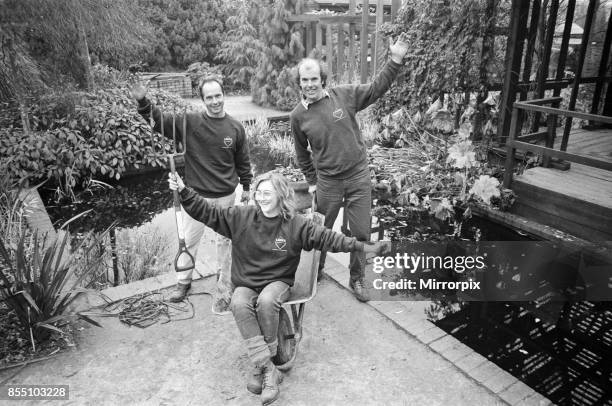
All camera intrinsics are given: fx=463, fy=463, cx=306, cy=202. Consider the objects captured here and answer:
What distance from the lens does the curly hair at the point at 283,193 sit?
2676mm

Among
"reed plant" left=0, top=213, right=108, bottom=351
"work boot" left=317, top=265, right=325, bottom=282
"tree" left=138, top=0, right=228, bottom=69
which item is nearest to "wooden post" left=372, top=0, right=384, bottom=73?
"work boot" left=317, top=265, right=325, bottom=282

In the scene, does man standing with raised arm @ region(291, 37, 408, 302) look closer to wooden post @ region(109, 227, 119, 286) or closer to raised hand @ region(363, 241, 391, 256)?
raised hand @ region(363, 241, 391, 256)

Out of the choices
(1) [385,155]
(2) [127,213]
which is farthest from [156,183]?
(1) [385,155]

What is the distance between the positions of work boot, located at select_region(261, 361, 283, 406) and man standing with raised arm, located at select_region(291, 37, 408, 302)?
3.80 ft

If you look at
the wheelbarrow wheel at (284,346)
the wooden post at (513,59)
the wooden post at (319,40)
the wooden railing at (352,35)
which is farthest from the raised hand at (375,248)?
the wooden post at (319,40)

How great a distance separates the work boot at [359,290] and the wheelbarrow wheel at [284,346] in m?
0.87

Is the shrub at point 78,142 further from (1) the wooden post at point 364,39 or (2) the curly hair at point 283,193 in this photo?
(1) the wooden post at point 364,39

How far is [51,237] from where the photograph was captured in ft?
15.1

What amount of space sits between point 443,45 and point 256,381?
18.5 feet

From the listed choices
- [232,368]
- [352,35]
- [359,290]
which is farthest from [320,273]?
[352,35]

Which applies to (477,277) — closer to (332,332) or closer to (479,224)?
(479,224)

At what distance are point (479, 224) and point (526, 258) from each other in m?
0.84

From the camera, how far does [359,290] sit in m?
3.62

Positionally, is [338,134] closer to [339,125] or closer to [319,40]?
[339,125]
